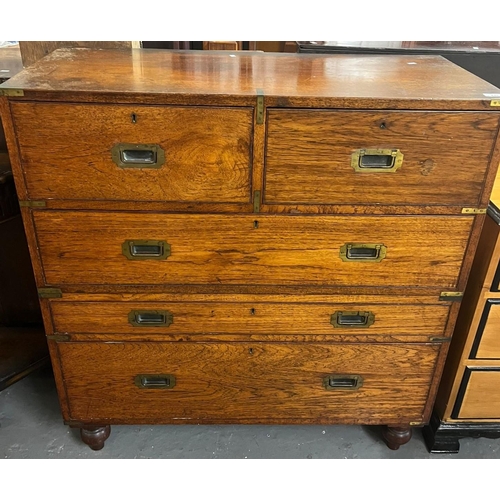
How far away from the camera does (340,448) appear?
168 cm

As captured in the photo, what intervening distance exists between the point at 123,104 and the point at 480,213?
879 millimetres

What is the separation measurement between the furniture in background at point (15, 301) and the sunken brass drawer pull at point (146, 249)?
0.55 meters

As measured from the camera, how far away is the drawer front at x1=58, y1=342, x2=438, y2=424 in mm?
1466

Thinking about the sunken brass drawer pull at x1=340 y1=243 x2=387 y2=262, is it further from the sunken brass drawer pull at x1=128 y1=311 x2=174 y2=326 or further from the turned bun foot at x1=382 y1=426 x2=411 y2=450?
the turned bun foot at x1=382 y1=426 x2=411 y2=450

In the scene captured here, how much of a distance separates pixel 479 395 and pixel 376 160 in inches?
32.7

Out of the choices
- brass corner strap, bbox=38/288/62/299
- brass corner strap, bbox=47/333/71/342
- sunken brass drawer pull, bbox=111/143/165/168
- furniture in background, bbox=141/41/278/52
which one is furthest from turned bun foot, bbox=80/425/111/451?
furniture in background, bbox=141/41/278/52

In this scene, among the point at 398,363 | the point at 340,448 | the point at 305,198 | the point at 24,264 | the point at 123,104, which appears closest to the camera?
the point at 123,104

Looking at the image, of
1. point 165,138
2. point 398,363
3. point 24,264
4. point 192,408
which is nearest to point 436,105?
point 165,138

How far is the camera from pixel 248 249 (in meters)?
1.31

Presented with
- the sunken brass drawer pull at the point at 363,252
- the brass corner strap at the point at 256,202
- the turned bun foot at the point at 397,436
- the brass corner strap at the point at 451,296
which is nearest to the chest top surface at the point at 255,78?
the brass corner strap at the point at 256,202

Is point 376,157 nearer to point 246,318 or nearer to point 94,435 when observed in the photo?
point 246,318

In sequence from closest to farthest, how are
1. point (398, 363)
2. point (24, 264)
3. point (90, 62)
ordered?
point (90, 62) → point (398, 363) → point (24, 264)

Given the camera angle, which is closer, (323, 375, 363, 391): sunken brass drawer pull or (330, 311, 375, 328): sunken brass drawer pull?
(330, 311, 375, 328): sunken brass drawer pull

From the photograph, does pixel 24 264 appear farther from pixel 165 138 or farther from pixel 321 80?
pixel 321 80
